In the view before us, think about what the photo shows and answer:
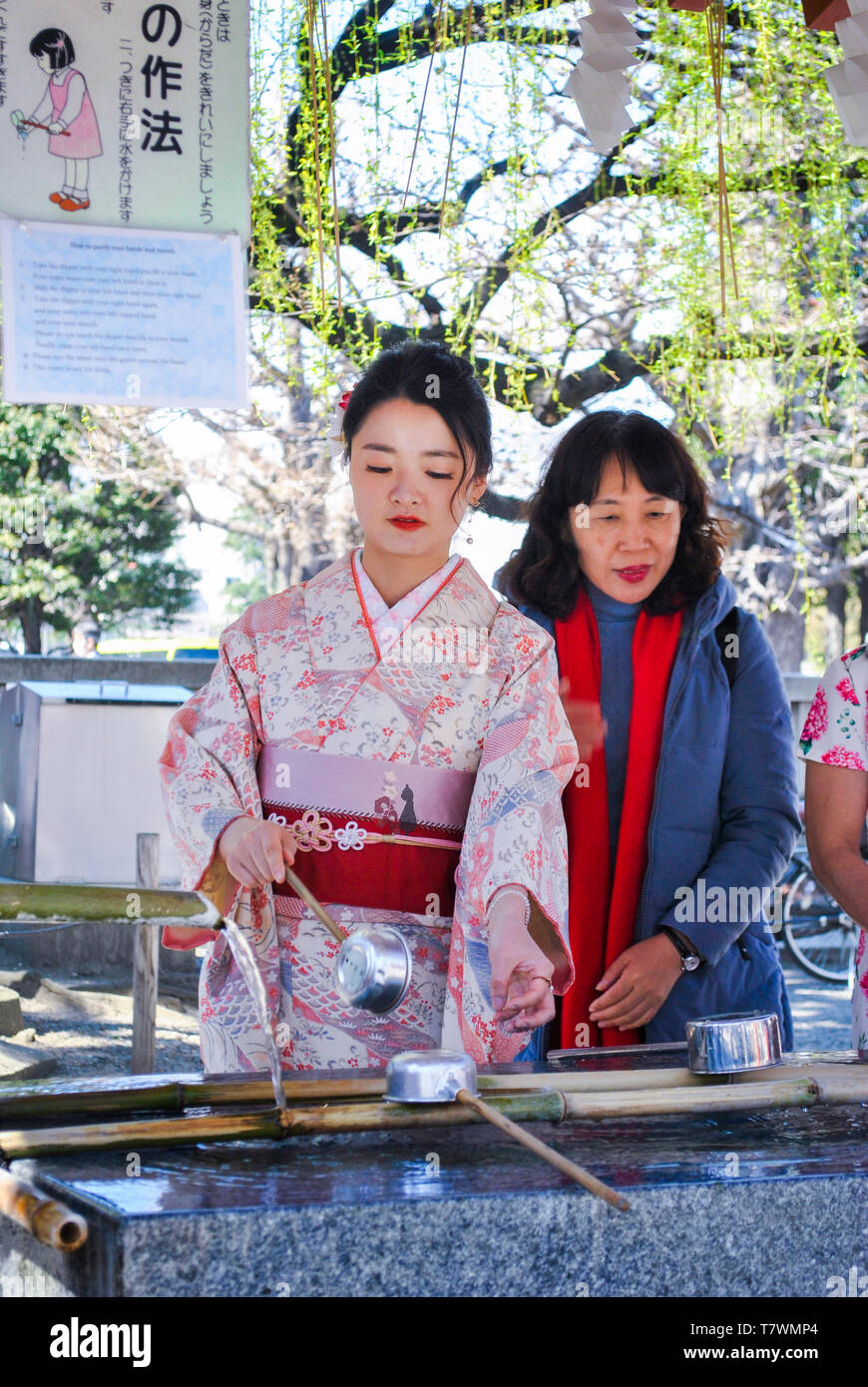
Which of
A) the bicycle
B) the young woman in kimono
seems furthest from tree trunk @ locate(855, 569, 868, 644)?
the young woman in kimono

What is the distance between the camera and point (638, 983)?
2287 mm

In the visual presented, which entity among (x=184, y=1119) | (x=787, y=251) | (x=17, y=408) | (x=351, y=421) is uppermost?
(x=17, y=408)

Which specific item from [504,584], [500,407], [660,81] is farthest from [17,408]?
[504,584]

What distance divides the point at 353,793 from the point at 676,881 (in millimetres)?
670

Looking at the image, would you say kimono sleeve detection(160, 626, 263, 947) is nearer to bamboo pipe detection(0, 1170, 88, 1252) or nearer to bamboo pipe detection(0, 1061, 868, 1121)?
bamboo pipe detection(0, 1061, 868, 1121)

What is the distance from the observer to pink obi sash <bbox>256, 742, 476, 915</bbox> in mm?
2082

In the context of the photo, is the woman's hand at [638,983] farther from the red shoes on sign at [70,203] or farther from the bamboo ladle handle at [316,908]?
the red shoes on sign at [70,203]

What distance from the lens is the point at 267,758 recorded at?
2160mm

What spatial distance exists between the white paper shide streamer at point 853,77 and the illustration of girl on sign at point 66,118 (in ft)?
5.75

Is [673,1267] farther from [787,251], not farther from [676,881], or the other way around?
[787,251]

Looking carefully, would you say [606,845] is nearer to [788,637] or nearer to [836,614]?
[788,637]

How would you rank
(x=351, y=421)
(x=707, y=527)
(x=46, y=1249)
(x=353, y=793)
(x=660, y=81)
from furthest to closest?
(x=660, y=81) < (x=707, y=527) < (x=351, y=421) < (x=353, y=793) < (x=46, y=1249)

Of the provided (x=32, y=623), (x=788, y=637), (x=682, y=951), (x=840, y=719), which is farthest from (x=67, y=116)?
(x=788, y=637)

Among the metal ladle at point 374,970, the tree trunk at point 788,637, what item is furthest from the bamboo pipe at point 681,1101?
the tree trunk at point 788,637
